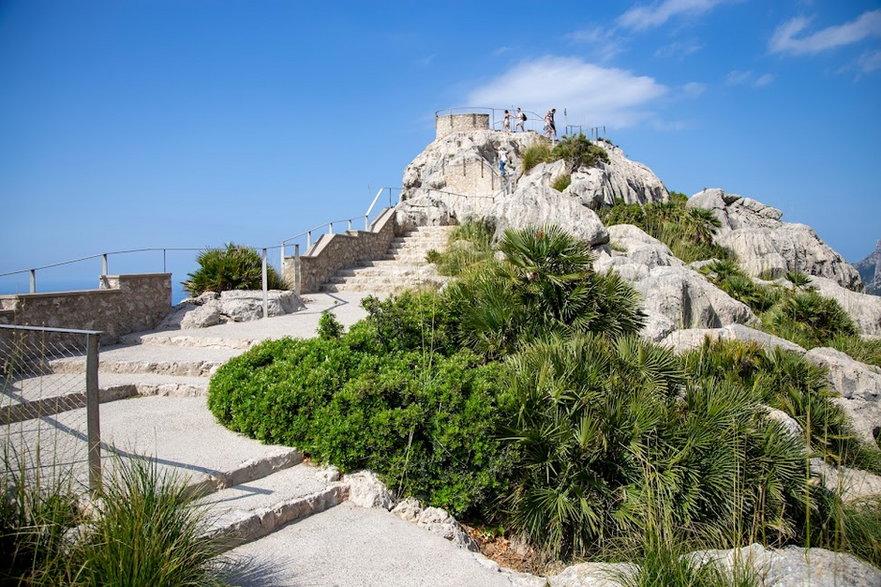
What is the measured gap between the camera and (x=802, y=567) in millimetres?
3752

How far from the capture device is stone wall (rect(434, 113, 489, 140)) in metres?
38.4

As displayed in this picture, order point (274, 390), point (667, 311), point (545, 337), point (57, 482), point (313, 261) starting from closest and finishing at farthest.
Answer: point (57, 482) < point (274, 390) < point (545, 337) < point (667, 311) < point (313, 261)

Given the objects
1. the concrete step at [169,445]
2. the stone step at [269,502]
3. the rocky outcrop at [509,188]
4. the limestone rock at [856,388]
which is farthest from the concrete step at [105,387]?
the rocky outcrop at [509,188]

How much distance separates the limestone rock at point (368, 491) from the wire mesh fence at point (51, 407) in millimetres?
2146

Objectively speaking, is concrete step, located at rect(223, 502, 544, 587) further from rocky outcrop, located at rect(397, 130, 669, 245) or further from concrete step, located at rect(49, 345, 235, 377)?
rocky outcrop, located at rect(397, 130, 669, 245)

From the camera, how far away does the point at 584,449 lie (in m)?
5.46

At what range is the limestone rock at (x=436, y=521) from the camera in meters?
5.14

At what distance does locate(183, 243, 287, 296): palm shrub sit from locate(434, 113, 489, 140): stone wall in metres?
27.1

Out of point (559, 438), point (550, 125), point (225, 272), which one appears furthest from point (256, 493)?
point (550, 125)

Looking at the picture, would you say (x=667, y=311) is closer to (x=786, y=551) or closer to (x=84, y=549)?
(x=786, y=551)

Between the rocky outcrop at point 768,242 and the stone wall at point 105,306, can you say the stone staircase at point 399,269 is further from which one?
the rocky outcrop at point 768,242

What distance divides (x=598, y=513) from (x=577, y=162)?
21.0m

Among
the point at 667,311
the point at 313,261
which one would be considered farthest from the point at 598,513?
the point at 313,261

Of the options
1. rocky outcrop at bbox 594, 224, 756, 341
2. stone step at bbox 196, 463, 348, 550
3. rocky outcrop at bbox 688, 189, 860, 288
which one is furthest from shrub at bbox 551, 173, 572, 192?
stone step at bbox 196, 463, 348, 550
